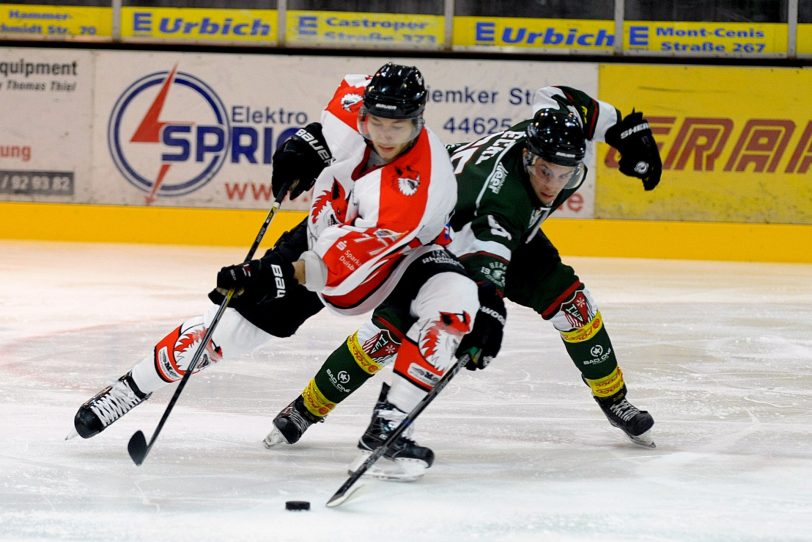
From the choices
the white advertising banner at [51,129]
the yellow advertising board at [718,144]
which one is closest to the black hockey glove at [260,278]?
the yellow advertising board at [718,144]

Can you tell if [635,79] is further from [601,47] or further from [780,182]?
[780,182]

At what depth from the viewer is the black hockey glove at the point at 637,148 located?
324cm

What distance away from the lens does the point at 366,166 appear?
9.10 feet

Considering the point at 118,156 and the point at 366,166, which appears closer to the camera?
the point at 366,166

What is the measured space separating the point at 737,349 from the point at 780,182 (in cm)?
436

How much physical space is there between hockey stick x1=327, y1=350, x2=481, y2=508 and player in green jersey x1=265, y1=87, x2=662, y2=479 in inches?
1.5

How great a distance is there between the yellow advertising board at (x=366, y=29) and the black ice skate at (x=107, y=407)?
668 cm

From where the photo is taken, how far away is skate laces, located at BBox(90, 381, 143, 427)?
9.41 ft

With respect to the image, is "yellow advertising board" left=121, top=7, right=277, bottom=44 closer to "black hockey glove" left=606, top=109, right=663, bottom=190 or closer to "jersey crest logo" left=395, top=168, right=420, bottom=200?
"black hockey glove" left=606, top=109, right=663, bottom=190

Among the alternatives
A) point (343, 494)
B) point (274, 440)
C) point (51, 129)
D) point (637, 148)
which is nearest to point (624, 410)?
point (637, 148)

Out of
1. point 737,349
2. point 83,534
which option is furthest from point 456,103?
point 83,534

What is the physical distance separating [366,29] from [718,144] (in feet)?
8.90

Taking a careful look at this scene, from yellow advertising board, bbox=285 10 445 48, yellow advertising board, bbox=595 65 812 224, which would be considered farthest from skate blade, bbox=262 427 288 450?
yellow advertising board, bbox=285 10 445 48

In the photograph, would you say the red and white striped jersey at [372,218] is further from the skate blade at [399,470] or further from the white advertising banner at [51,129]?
the white advertising banner at [51,129]
